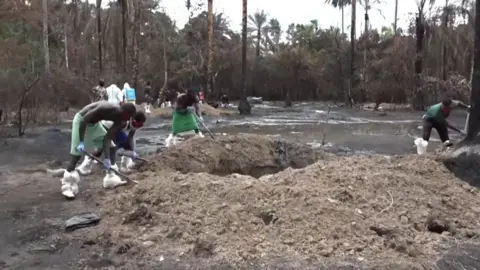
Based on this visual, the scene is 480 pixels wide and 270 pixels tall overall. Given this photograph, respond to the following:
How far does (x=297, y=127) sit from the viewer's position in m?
18.9

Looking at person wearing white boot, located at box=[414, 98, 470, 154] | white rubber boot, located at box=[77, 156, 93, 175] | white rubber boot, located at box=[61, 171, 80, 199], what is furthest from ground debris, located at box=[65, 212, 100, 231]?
person wearing white boot, located at box=[414, 98, 470, 154]

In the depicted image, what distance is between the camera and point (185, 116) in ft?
34.6

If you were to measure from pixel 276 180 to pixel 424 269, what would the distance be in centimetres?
223

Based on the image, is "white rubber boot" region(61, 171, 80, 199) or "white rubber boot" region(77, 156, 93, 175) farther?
"white rubber boot" region(77, 156, 93, 175)

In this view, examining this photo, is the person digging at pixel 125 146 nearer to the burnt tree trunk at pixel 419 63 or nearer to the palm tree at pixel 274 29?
the burnt tree trunk at pixel 419 63

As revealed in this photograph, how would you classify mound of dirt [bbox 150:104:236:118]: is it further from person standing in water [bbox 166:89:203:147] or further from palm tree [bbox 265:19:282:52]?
palm tree [bbox 265:19:282:52]

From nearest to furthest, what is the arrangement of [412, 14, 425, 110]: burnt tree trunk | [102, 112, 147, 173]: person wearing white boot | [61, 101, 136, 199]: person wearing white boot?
[61, 101, 136, 199]: person wearing white boot
[102, 112, 147, 173]: person wearing white boot
[412, 14, 425, 110]: burnt tree trunk

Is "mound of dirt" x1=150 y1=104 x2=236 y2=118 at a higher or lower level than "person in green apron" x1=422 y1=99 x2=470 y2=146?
lower

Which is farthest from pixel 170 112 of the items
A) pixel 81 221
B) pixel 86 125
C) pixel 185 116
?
pixel 81 221

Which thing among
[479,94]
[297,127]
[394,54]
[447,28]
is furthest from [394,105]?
[479,94]

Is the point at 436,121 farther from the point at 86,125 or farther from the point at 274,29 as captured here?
the point at 274,29

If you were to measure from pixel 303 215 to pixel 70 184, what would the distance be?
10.7 ft

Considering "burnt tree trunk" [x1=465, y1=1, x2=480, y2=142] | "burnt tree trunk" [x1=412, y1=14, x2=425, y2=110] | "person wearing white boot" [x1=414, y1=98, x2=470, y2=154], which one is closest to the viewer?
"burnt tree trunk" [x1=465, y1=1, x2=480, y2=142]

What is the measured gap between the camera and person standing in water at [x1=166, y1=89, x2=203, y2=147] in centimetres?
1034
